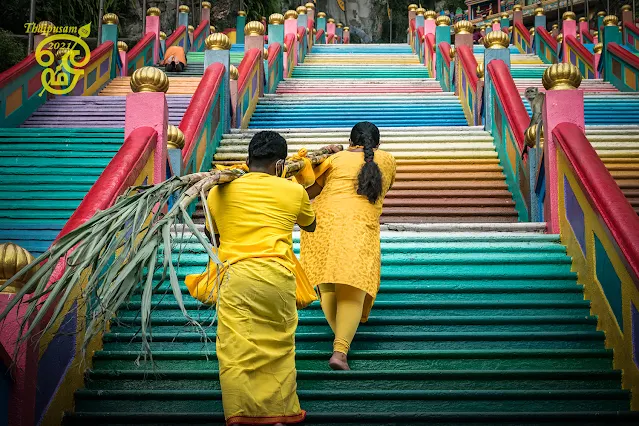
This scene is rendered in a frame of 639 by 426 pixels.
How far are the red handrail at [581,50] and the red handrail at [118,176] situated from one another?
11893 mm

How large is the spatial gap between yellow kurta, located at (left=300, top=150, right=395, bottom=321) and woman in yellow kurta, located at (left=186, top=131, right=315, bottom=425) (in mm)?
654

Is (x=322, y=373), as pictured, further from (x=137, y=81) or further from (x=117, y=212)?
(x=137, y=81)

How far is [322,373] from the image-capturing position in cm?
419

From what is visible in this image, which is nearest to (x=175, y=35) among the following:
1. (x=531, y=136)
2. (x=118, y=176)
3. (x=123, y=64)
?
(x=123, y=64)

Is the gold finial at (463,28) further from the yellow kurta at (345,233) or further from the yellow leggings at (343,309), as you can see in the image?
the yellow leggings at (343,309)

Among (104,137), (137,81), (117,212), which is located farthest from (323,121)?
(117,212)

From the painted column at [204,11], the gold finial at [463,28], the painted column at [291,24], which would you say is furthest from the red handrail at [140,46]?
the gold finial at [463,28]

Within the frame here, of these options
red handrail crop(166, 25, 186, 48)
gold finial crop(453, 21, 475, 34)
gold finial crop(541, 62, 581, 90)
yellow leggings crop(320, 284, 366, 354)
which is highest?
red handrail crop(166, 25, 186, 48)

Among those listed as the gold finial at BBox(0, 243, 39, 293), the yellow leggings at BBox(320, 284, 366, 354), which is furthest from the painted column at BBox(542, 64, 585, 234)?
the gold finial at BBox(0, 243, 39, 293)

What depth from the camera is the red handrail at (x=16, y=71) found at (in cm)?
1012

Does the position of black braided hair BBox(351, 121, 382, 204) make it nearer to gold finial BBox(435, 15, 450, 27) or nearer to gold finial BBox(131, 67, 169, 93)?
gold finial BBox(131, 67, 169, 93)

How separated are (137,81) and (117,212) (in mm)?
2956

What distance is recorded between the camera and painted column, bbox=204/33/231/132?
372 inches

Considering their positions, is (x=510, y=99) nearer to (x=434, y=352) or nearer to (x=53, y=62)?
(x=434, y=352)
